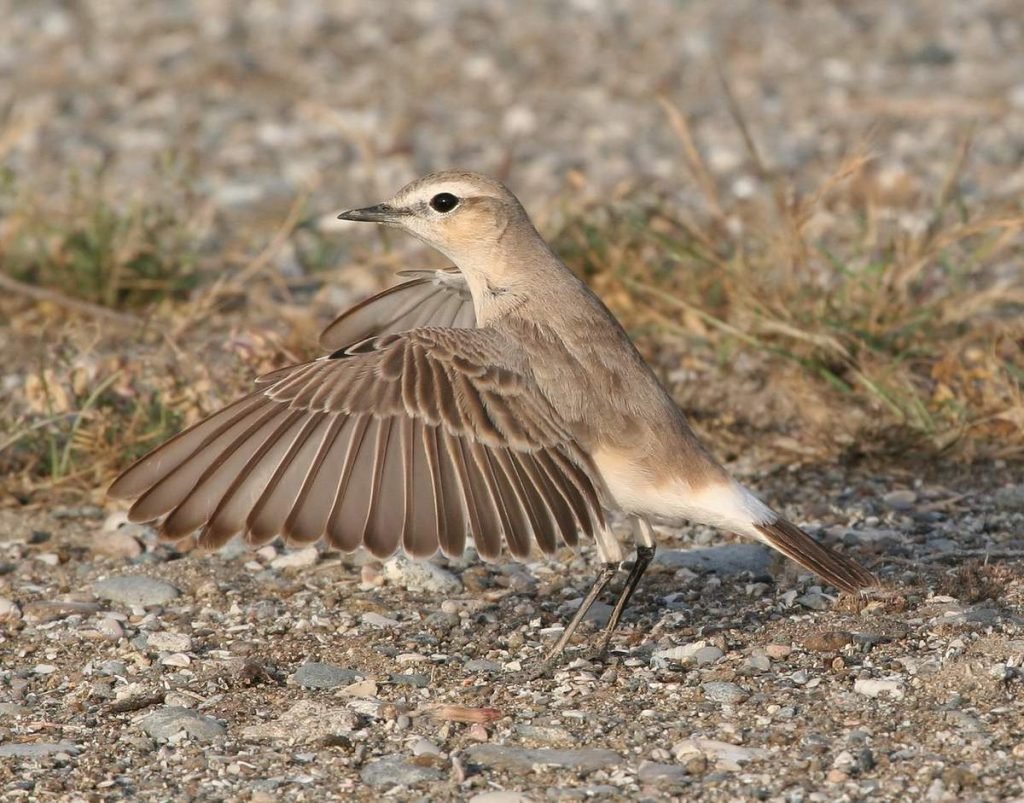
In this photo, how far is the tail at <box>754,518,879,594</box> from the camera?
5.61 m

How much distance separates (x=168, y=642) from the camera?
5.98 meters

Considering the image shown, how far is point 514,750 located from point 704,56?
1126 centimetres

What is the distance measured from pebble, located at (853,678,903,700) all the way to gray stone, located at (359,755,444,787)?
147cm

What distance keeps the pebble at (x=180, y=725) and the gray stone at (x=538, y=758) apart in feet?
2.85

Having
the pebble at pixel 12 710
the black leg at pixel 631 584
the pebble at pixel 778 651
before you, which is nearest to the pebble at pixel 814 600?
the pebble at pixel 778 651

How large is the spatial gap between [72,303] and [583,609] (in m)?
4.30

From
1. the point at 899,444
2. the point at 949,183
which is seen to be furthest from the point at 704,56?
the point at 899,444

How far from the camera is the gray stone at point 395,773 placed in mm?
4816

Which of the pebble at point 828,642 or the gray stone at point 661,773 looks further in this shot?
the pebble at point 828,642

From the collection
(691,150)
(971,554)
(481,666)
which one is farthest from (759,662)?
(691,150)

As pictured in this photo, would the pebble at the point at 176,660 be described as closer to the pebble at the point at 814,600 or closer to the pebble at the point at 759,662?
the pebble at the point at 759,662

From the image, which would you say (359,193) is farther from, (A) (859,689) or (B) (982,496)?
(A) (859,689)

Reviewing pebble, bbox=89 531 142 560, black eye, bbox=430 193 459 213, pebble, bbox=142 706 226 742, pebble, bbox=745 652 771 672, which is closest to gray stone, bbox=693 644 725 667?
pebble, bbox=745 652 771 672

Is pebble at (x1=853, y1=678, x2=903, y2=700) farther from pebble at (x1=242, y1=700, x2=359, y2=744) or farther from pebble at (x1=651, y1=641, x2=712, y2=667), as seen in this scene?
pebble at (x1=242, y1=700, x2=359, y2=744)
